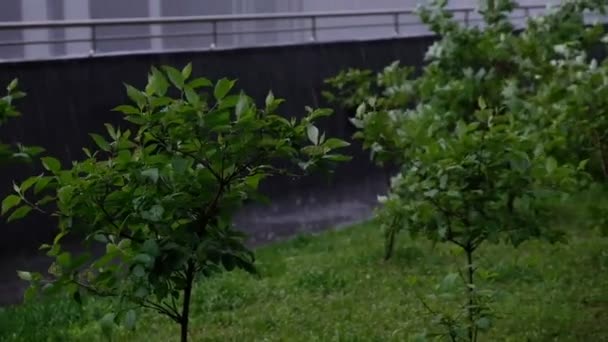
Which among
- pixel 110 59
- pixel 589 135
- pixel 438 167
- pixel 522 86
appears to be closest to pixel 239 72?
pixel 110 59

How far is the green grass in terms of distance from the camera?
6.19m

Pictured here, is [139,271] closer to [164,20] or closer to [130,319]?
[130,319]

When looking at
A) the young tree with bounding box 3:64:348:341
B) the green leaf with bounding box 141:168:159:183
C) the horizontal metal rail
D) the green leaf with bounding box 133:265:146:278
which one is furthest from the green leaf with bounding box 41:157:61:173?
the horizontal metal rail

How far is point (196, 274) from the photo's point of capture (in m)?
3.42

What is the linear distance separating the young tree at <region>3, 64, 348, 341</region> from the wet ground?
17.6ft

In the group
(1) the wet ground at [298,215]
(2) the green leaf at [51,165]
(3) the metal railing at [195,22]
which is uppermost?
(3) the metal railing at [195,22]

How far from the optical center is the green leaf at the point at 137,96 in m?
3.06

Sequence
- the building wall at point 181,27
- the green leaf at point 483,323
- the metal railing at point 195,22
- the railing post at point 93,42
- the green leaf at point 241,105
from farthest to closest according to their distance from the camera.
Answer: the building wall at point 181,27 → the railing post at point 93,42 → the metal railing at point 195,22 → the green leaf at point 483,323 → the green leaf at point 241,105

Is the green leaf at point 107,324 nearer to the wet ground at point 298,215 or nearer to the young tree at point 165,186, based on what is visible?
the young tree at point 165,186

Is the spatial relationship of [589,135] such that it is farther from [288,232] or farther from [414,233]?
[288,232]

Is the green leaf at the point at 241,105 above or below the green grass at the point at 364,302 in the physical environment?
above

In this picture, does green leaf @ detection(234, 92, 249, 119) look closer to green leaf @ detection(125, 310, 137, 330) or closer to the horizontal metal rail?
green leaf @ detection(125, 310, 137, 330)

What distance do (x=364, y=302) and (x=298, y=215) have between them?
16.1 feet

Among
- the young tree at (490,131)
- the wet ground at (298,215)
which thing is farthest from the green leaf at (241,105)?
the wet ground at (298,215)
